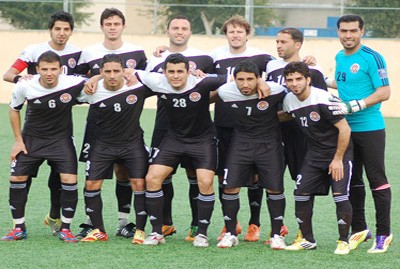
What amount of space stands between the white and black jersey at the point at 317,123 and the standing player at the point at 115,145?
1363 mm

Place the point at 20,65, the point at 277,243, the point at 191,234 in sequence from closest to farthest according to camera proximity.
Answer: the point at 277,243 < the point at 191,234 < the point at 20,65

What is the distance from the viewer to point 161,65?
8281mm

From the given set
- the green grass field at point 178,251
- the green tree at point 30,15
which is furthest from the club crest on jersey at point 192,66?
the green tree at point 30,15

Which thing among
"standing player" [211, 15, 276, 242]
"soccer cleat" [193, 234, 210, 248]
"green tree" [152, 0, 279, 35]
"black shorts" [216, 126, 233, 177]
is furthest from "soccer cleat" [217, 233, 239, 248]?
"green tree" [152, 0, 279, 35]

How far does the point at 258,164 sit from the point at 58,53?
7.13ft

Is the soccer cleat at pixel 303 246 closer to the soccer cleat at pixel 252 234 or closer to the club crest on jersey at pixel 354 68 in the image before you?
the soccer cleat at pixel 252 234

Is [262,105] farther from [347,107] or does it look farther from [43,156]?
[43,156]

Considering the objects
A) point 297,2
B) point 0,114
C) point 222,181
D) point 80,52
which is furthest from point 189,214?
point 297,2

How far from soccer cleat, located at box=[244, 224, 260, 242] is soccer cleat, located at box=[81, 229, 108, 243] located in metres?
1.27

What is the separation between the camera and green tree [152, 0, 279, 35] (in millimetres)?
23125

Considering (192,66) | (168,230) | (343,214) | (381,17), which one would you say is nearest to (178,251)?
(168,230)

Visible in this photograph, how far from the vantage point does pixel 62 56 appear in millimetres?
8430

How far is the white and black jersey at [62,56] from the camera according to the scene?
27.7 feet

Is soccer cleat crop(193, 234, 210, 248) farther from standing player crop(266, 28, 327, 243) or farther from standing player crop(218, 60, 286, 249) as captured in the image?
standing player crop(266, 28, 327, 243)
